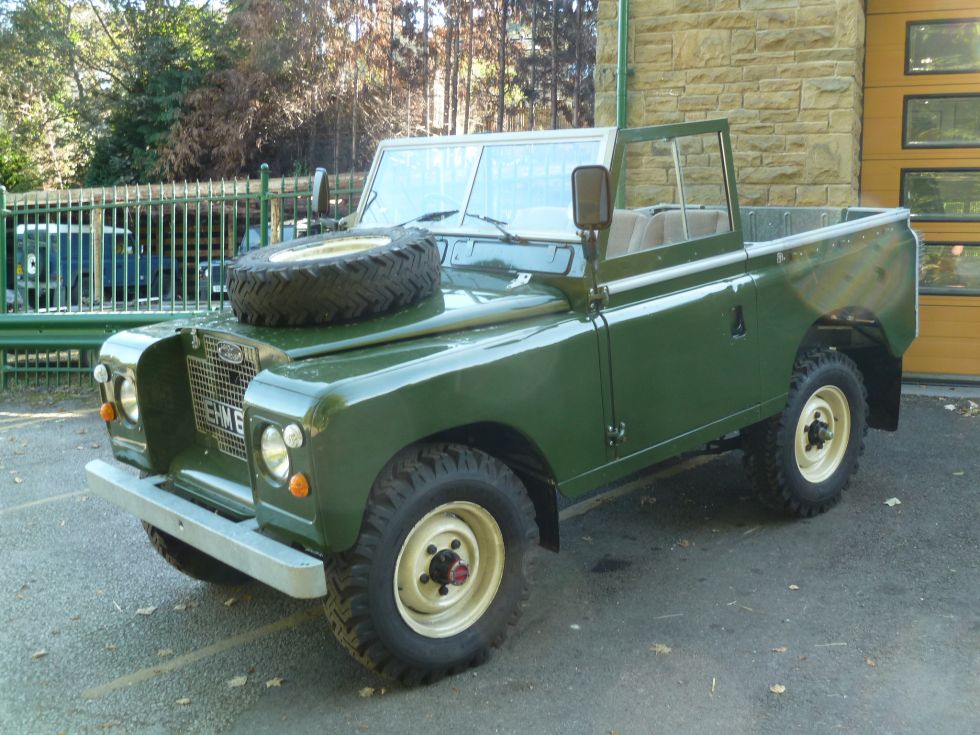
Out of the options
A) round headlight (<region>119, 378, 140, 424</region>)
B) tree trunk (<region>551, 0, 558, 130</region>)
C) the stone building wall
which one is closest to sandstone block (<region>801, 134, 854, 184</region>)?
the stone building wall

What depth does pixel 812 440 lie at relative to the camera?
5566 millimetres

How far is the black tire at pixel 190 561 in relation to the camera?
473 cm

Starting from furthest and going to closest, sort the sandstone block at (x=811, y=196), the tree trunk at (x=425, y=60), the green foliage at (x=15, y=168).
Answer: the green foliage at (x=15, y=168), the tree trunk at (x=425, y=60), the sandstone block at (x=811, y=196)

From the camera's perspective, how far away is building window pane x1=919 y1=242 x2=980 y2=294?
8375 mm

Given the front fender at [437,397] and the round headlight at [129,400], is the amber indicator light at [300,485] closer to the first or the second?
the front fender at [437,397]

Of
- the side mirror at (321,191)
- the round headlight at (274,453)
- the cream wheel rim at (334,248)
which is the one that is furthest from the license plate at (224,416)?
the side mirror at (321,191)

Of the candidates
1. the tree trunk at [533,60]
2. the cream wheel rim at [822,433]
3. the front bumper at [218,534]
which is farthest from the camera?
the tree trunk at [533,60]

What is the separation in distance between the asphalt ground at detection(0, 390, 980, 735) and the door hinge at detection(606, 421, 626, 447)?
0.75 m

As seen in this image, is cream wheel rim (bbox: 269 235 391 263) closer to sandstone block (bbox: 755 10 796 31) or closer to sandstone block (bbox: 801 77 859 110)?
sandstone block (bbox: 801 77 859 110)

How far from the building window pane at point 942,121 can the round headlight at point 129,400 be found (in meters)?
6.68

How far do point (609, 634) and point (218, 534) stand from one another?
167cm

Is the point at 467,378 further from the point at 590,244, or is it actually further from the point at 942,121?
the point at 942,121

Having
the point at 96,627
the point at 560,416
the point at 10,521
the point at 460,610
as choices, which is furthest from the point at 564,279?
the point at 10,521

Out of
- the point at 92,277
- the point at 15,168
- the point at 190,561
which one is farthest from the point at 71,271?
the point at 15,168
